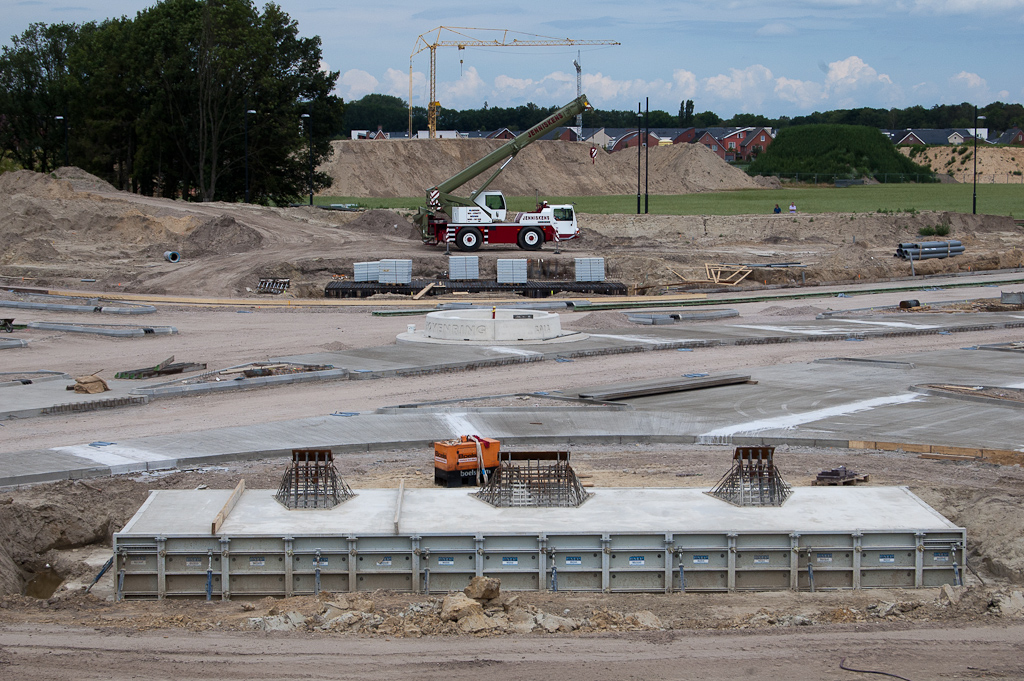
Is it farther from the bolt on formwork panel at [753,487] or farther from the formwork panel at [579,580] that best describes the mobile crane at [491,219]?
the formwork panel at [579,580]

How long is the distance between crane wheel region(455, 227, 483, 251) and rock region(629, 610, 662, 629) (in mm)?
35137

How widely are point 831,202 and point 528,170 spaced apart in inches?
1468

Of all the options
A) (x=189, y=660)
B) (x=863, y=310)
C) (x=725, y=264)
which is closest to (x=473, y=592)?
(x=189, y=660)

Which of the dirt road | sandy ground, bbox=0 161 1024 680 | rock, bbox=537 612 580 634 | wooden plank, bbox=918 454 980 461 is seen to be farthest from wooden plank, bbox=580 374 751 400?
the dirt road

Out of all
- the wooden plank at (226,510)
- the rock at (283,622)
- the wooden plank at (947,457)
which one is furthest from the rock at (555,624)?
the wooden plank at (947,457)

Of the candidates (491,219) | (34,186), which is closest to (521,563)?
(491,219)

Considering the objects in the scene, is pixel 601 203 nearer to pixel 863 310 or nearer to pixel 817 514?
pixel 863 310

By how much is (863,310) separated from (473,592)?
26600 mm

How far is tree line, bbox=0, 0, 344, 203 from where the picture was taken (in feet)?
209

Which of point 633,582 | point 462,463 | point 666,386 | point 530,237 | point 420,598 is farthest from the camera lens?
point 530,237

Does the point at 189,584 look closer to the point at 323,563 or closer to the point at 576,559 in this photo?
the point at 323,563

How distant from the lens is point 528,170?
4048 inches

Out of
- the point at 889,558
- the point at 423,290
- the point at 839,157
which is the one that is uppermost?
the point at 839,157

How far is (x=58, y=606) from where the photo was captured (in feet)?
30.9
